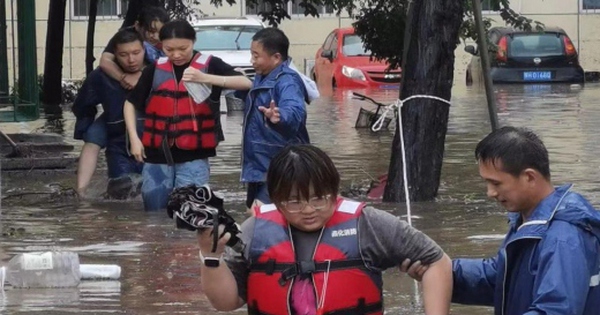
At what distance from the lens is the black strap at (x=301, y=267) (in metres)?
3.92

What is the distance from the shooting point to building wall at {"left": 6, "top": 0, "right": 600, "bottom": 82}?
37.0 metres

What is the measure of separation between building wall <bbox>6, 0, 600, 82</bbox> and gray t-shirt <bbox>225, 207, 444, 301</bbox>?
107ft

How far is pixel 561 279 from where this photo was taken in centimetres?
357

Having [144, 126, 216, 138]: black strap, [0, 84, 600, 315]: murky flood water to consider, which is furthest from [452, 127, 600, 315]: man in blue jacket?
[144, 126, 216, 138]: black strap

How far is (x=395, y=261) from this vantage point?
13.2ft

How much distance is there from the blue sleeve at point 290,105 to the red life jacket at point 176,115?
44.0 inches

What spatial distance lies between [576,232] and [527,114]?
1738 cm

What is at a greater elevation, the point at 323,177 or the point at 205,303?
the point at 323,177

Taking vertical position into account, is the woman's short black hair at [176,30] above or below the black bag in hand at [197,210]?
above

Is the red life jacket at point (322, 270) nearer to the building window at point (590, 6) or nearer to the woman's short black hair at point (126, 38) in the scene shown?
the woman's short black hair at point (126, 38)

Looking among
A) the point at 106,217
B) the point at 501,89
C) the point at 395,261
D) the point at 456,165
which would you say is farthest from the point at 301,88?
the point at 501,89

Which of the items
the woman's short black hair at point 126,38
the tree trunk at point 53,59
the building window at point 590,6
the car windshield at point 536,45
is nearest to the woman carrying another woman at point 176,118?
the woman's short black hair at point 126,38

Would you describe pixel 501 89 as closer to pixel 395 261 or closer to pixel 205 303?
pixel 205 303

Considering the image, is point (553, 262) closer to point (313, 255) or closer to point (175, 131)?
point (313, 255)
